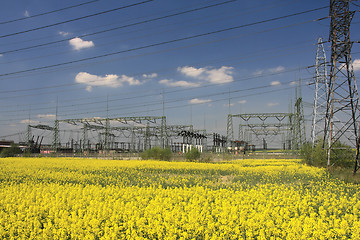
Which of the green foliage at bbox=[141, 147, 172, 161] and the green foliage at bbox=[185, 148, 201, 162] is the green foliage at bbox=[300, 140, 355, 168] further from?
the green foliage at bbox=[141, 147, 172, 161]

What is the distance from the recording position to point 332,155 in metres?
19.4

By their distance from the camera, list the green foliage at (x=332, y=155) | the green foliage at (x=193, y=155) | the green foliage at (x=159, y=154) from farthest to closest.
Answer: the green foliage at (x=159, y=154)
the green foliage at (x=193, y=155)
the green foliage at (x=332, y=155)

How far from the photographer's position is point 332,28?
17.0m

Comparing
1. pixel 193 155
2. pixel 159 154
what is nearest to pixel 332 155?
pixel 193 155

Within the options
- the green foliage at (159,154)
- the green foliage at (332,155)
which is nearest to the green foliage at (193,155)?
the green foliage at (159,154)

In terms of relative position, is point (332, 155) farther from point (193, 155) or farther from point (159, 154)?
point (159, 154)

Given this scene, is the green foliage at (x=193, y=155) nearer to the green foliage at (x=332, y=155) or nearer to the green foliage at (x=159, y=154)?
the green foliage at (x=159, y=154)

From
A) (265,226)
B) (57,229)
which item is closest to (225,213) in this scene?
(265,226)

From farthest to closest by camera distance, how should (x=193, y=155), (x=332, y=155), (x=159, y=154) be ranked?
(x=159, y=154) → (x=193, y=155) → (x=332, y=155)

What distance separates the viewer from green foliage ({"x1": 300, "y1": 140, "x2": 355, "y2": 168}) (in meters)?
18.8

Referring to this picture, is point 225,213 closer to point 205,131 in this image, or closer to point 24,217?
point 24,217

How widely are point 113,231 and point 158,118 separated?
137 feet

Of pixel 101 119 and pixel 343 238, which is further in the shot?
pixel 101 119

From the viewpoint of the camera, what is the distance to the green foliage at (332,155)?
18750 mm
